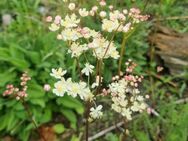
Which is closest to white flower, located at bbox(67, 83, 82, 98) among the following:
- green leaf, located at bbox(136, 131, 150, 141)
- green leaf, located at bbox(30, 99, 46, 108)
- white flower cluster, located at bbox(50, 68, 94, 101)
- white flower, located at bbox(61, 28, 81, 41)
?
white flower cluster, located at bbox(50, 68, 94, 101)

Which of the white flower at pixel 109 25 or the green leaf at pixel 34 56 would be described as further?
the green leaf at pixel 34 56

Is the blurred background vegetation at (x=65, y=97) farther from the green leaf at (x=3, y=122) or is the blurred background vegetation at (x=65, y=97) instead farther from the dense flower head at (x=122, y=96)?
the dense flower head at (x=122, y=96)

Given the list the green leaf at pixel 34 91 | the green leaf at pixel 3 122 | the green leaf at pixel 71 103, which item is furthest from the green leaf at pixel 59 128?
the green leaf at pixel 3 122

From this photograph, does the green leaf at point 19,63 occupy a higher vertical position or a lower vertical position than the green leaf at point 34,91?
higher

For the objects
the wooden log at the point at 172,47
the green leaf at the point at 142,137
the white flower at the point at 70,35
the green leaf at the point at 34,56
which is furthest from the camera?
the wooden log at the point at 172,47

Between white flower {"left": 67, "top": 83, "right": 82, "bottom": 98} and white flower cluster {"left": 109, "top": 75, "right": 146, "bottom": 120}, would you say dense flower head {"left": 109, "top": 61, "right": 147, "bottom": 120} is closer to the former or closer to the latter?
white flower cluster {"left": 109, "top": 75, "right": 146, "bottom": 120}

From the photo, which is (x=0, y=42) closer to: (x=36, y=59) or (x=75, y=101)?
(x=36, y=59)

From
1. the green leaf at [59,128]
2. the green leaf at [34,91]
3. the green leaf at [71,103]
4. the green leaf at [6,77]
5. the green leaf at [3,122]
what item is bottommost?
the green leaf at [59,128]

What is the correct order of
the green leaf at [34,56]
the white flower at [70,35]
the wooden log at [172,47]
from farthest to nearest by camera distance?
the wooden log at [172,47]
the green leaf at [34,56]
the white flower at [70,35]
